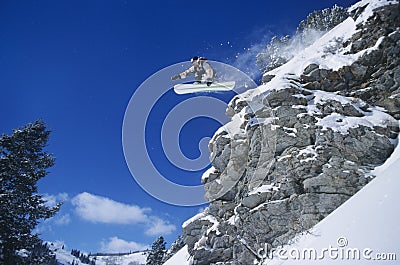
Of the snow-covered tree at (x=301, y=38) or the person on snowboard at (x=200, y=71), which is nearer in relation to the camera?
the person on snowboard at (x=200, y=71)

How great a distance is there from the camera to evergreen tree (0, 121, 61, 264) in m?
13.4

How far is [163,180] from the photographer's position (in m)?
15.3

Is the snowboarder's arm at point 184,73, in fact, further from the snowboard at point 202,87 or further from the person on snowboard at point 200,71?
the snowboard at point 202,87

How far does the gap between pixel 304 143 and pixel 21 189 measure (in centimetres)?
1908

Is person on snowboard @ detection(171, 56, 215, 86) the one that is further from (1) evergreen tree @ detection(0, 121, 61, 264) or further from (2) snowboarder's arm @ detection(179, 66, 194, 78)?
(1) evergreen tree @ detection(0, 121, 61, 264)

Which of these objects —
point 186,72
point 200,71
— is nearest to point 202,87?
point 200,71

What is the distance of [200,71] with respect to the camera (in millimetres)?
15547

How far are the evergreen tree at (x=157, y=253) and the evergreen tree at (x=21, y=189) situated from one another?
3127cm

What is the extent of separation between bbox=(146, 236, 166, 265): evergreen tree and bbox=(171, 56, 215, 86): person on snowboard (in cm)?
3613

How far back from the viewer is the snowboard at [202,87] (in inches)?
703
